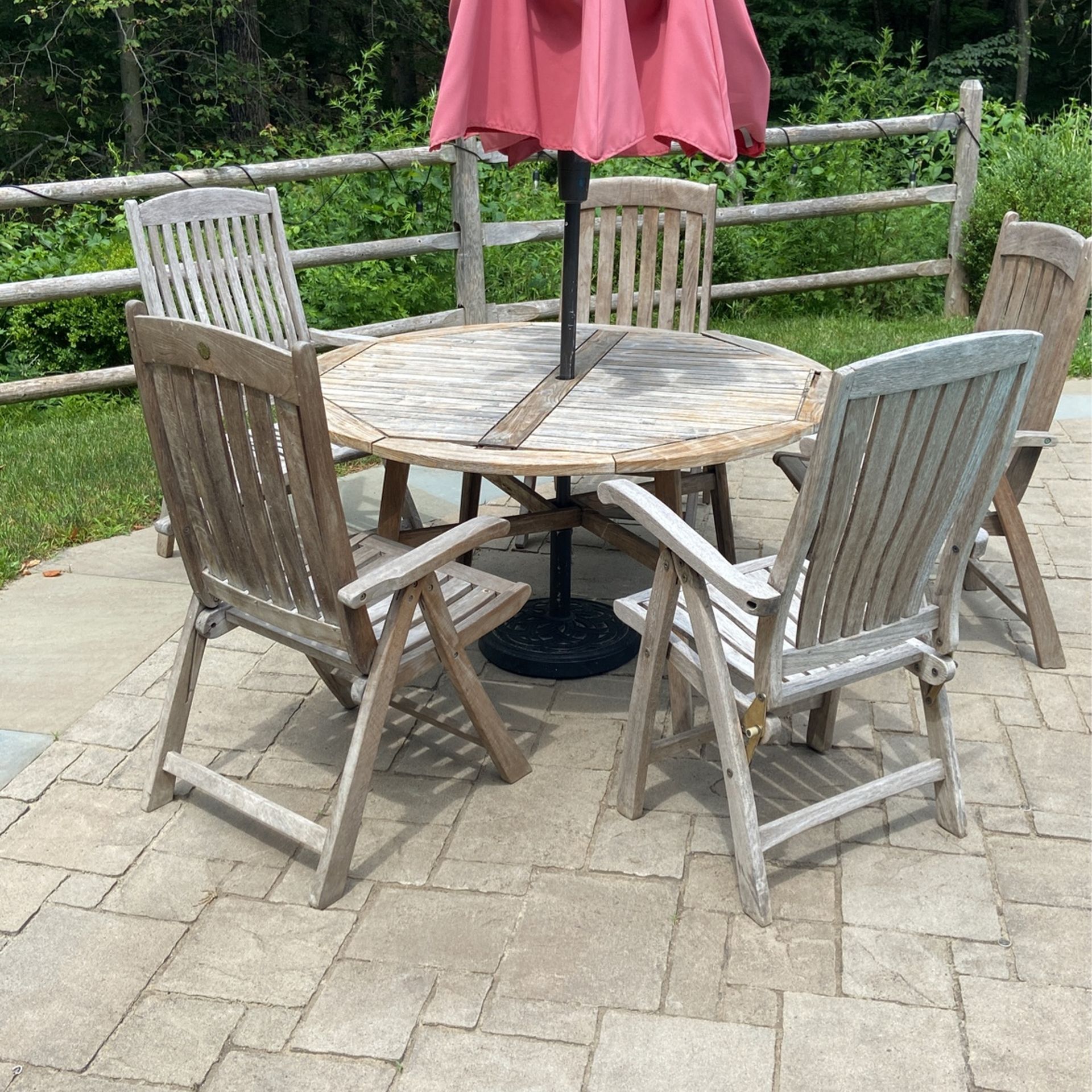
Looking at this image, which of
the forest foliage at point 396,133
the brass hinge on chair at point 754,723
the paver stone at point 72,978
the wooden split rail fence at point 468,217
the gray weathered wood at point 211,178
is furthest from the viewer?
the forest foliage at point 396,133

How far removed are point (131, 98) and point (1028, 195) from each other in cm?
990

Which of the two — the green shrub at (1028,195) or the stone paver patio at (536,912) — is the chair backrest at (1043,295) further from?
the green shrub at (1028,195)

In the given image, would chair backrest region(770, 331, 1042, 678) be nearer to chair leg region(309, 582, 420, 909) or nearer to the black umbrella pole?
chair leg region(309, 582, 420, 909)

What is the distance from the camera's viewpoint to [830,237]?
8.08m

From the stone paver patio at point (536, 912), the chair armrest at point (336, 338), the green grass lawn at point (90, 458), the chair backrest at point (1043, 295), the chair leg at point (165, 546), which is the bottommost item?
the green grass lawn at point (90, 458)

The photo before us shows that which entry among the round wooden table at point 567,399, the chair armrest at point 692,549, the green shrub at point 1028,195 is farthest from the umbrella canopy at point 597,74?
the green shrub at point 1028,195

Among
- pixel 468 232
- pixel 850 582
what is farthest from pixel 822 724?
pixel 468 232

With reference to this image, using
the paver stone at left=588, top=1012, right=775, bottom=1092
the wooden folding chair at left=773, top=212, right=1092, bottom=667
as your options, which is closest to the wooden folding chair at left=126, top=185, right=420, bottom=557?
the wooden folding chair at left=773, top=212, right=1092, bottom=667

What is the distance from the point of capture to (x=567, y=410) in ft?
10.4

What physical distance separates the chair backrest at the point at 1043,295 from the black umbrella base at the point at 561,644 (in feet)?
4.46

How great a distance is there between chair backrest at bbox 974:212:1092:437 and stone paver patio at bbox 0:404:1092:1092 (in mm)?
827

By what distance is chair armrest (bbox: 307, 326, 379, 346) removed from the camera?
3.98 meters

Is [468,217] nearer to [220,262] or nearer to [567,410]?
[220,262]

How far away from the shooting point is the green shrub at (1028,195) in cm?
741
